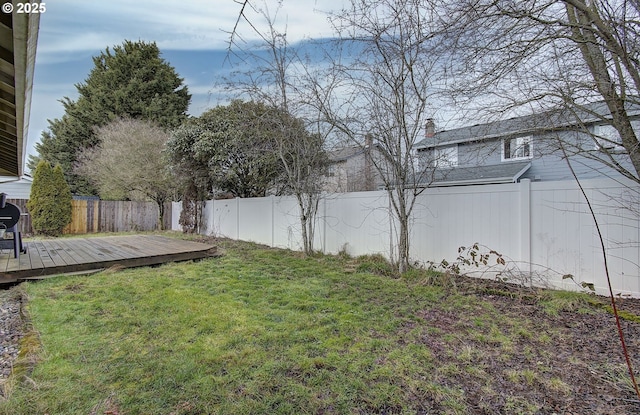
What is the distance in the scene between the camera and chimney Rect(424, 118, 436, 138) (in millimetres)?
4957

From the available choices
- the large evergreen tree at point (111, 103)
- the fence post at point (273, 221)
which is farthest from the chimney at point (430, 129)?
the large evergreen tree at point (111, 103)

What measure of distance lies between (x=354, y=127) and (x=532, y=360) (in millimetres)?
4128

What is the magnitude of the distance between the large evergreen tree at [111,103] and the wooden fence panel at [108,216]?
7966 millimetres

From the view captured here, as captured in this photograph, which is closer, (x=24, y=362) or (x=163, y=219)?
(x=24, y=362)

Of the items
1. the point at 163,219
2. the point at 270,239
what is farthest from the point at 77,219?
the point at 270,239

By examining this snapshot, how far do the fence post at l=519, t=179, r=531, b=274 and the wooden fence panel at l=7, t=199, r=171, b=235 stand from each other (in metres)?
14.4

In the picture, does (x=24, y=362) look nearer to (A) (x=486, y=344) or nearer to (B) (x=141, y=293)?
(B) (x=141, y=293)

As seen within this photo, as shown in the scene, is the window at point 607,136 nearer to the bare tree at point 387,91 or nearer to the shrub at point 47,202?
the bare tree at point 387,91

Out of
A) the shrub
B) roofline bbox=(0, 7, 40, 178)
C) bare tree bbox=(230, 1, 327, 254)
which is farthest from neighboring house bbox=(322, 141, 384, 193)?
the shrub

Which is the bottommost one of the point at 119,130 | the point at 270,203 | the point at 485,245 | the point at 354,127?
the point at 485,245

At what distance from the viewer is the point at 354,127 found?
5445 millimetres

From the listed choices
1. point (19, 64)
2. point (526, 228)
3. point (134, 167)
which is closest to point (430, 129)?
point (526, 228)

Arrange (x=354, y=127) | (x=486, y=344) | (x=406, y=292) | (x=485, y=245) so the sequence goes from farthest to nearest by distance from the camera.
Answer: (x=354, y=127), (x=485, y=245), (x=406, y=292), (x=486, y=344)

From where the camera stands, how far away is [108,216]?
1370 centimetres
